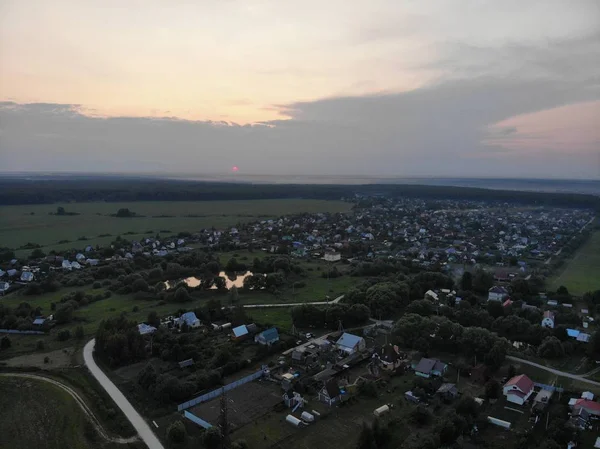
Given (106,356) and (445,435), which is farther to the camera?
(106,356)

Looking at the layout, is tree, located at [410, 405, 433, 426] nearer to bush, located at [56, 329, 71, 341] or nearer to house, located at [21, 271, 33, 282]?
bush, located at [56, 329, 71, 341]

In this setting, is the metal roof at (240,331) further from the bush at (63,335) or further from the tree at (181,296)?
the bush at (63,335)

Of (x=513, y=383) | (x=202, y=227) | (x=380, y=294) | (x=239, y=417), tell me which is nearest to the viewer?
(x=239, y=417)

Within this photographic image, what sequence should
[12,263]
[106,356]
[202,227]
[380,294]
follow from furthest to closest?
[202,227], [12,263], [380,294], [106,356]

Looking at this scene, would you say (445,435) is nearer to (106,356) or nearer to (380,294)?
(380,294)

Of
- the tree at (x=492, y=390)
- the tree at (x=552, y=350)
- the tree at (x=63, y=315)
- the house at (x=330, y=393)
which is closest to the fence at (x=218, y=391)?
the house at (x=330, y=393)

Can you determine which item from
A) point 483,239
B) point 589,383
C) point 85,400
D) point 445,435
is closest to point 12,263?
point 85,400

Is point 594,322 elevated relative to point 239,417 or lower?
elevated
